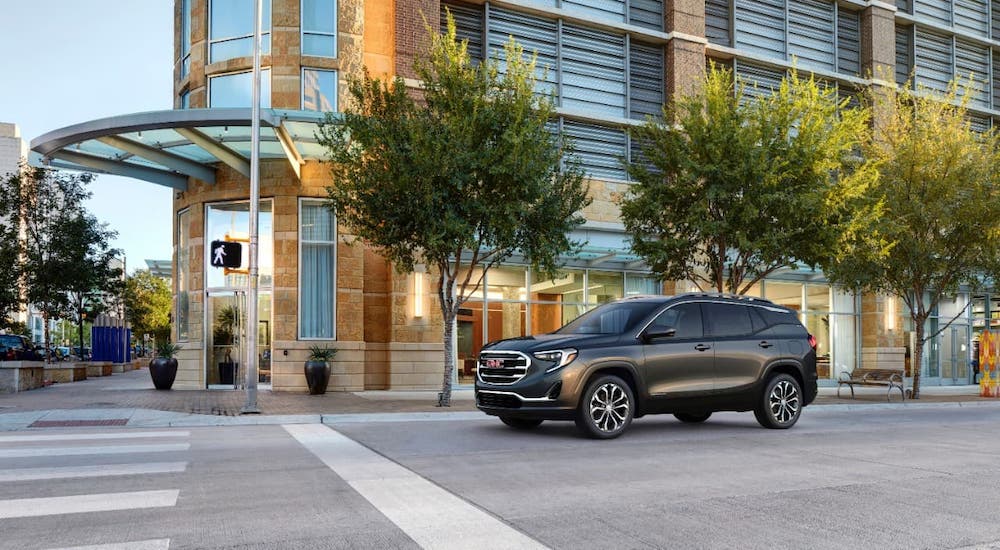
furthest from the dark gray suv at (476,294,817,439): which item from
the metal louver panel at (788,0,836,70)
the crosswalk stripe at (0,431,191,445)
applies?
the metal louver panel at (788,0,836,70)

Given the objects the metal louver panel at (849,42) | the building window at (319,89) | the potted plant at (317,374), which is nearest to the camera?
the potted plant at (317,374)

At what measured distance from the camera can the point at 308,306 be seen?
22109 millimetres

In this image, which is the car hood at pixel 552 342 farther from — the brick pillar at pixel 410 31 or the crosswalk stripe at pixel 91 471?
the brick pillar at pixel 410 31

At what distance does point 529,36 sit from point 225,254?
43.6ft

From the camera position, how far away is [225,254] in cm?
1529

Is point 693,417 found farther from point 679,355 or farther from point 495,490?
point 495,490

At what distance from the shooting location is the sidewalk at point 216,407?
13688 mm

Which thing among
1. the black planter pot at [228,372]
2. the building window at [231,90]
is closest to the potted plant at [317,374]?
the black planter pot at [228,372]

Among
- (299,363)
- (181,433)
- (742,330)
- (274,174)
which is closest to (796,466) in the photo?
(742,330)

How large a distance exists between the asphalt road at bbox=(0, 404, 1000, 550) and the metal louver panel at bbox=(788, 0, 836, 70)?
20.9m

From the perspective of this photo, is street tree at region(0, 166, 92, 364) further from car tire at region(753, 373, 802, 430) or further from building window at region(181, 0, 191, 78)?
car tire at region(753, 373, 802, 430)

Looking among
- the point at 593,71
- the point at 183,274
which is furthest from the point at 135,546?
the point at 593,71

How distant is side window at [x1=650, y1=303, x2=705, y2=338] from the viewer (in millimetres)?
11526

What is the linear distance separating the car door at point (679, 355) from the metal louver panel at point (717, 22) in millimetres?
18618
